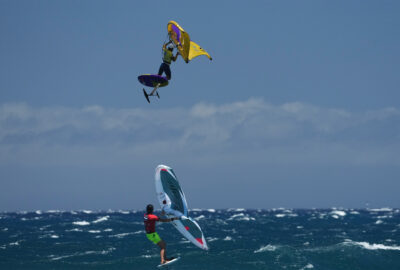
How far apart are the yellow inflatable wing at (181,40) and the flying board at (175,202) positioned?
3.91m

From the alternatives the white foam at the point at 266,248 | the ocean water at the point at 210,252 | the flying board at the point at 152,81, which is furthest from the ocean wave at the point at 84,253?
the flying board at the point at 152,81

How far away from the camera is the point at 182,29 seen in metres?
16.5

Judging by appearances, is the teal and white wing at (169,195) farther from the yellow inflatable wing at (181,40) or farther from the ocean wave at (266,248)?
the ocean wave at (266,248)

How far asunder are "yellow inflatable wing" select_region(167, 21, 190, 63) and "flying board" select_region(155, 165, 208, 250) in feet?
12.8

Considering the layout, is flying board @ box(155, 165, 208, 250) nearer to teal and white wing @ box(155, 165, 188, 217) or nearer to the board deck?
teal and white wing @ box(155, 165, 188, 217)

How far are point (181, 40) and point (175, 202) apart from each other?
202 inches

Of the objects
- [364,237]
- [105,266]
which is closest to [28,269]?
[105,266]

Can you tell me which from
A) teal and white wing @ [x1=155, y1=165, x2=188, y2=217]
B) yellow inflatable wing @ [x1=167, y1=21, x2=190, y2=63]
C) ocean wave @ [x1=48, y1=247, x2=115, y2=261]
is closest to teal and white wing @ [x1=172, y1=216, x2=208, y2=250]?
teal and white wing @ [x1=155, y1=165, x2=188, y2=217]

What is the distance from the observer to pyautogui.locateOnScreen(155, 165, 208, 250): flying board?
14.9 meters

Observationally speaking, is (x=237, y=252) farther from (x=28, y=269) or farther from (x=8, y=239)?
(x=8, y=239)

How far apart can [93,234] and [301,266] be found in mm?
25428

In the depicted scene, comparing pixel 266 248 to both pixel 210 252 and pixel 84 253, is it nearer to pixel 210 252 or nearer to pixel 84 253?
pixel 210 252

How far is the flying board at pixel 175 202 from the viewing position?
14.9m

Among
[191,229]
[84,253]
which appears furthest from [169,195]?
[84,253]
